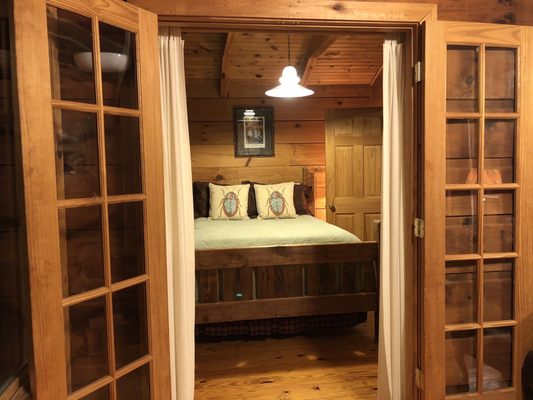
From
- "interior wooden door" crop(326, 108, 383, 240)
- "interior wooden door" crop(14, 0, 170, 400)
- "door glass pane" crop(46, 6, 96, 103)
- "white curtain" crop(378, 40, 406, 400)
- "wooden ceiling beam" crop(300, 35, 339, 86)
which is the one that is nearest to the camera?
"interior wooden door" crop(14, 0, 170, 400)

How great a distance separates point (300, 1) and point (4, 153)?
4.46ft

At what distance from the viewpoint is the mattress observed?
324 centimetres

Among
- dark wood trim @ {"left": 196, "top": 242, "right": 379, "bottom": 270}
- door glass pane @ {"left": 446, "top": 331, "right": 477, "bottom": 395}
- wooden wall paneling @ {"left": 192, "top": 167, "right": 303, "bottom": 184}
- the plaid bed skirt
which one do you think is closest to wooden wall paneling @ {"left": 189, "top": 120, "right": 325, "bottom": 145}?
wooden wall paneling @ {"left": 192, "top": 167, "right": 303, "bottom": 184}

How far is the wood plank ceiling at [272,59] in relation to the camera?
4.46 metres

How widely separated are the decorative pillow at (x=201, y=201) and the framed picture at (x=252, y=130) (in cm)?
66

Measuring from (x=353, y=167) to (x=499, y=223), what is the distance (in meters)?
2.87

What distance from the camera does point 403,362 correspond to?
2.21 meters

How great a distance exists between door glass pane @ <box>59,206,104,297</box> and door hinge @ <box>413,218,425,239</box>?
1399 mm

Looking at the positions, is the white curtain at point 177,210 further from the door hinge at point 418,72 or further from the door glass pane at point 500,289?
the door glass pane at point 500,289

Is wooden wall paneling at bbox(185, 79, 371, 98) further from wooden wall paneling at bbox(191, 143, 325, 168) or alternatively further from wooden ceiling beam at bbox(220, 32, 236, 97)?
wooden wall paneling at bbox(191, 143, 325, 168)

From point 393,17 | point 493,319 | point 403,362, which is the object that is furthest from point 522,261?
point 393,17

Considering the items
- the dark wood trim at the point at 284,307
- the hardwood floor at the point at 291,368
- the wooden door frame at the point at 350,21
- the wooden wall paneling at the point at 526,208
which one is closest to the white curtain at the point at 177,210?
the wooden door frame at the point at 350,21

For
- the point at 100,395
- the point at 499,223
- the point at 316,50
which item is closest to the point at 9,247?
the point at 100,395

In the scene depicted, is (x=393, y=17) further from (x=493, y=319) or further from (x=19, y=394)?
(x=19, y=394)
